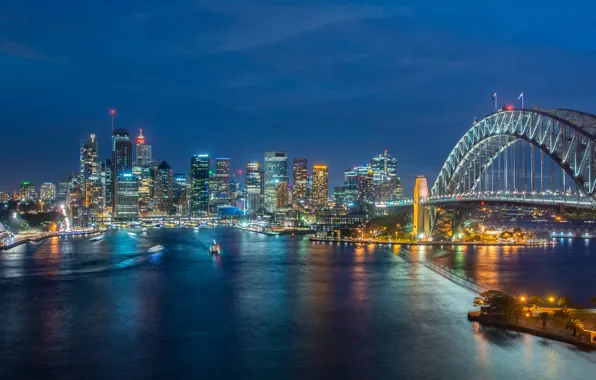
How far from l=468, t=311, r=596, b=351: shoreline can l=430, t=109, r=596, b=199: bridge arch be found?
465 inches

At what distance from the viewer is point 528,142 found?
A: 43344 mm

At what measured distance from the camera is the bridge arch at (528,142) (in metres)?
33.3

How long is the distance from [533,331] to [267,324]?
8.64 metres

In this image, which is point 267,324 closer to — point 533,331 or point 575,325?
point 533,331

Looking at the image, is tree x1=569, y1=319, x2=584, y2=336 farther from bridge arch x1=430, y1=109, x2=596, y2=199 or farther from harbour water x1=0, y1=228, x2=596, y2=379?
bridge arch x1=430, y1=109, x2=596, y2=199

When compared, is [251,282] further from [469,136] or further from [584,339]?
[469,136]

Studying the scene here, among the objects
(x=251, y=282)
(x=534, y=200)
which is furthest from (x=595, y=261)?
(x=251, y=282)

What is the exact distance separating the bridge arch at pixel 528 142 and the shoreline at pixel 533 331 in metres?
11.8

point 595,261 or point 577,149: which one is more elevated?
point 577,149

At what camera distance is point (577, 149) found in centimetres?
3453

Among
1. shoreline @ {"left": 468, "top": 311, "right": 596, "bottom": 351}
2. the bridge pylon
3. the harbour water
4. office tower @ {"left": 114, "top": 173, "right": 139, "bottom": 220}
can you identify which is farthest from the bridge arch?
office tower @ {"left": 114, "top": 173, "right": 139, "bottom": 220}

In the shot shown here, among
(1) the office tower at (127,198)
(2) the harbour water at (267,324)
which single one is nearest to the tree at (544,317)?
(2) the harbour water at (267,324)

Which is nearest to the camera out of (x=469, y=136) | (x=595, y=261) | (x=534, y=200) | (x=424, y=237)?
(x=534, y=200)

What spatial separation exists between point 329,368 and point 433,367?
2.73 meters
